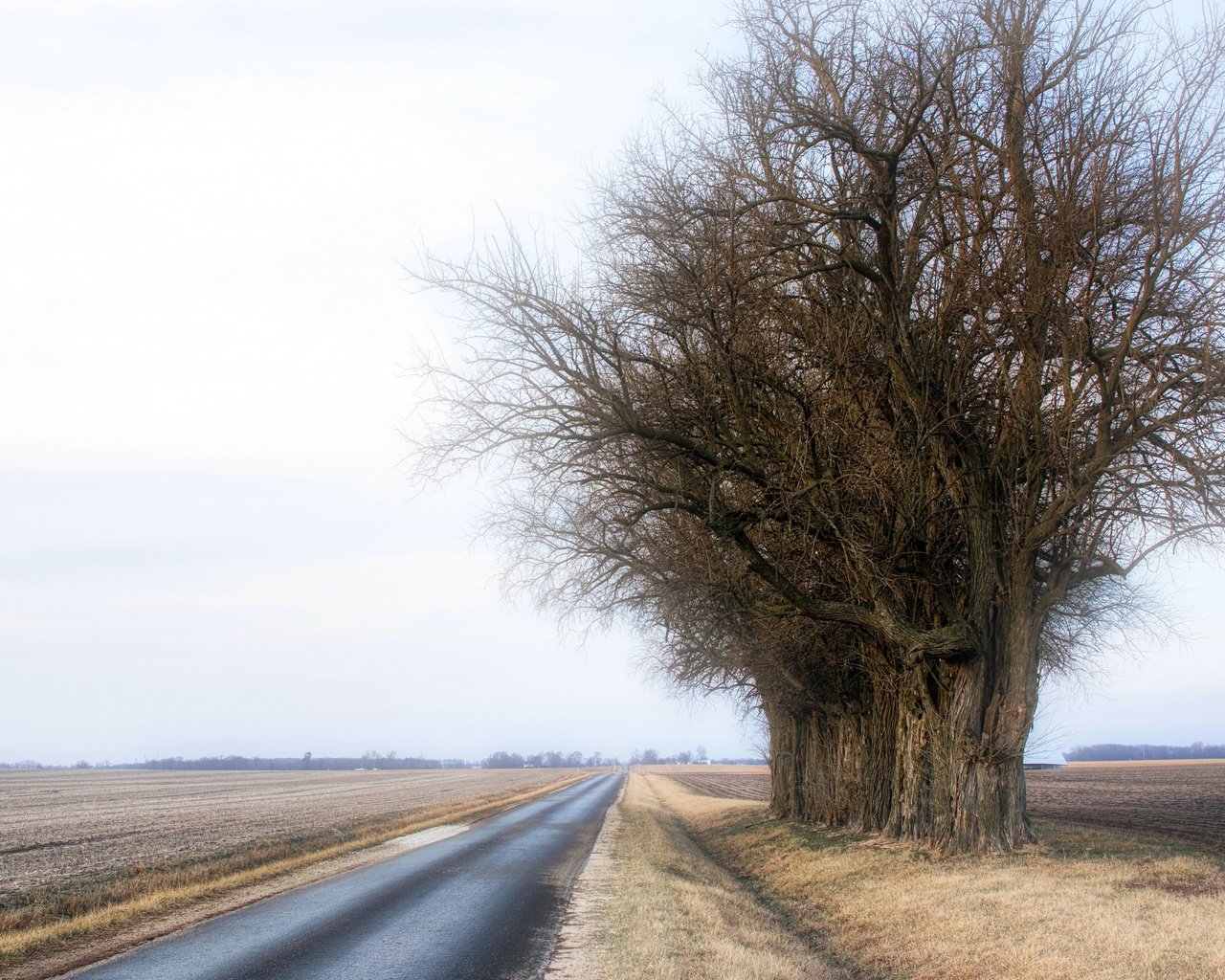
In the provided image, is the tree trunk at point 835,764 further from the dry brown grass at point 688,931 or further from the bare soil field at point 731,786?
the bare soil field at point 731,786

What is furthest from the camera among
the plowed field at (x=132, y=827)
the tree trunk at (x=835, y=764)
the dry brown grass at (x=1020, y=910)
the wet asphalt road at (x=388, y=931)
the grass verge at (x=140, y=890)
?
the plowed field at (x=132, y=827)

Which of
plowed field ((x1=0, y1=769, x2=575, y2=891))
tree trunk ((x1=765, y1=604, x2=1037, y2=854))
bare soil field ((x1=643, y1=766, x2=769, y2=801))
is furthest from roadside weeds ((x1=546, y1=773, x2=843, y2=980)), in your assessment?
bare soil field ((x1=643, y1=766, x2=769, y2=801))

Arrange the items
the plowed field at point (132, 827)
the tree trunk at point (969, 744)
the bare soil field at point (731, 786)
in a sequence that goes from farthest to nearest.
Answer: the bare soil field at point (731, 786) → the plowed field at point (132, 827) → the tree trunk at point (969, 744)

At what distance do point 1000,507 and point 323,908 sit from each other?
11.6 meters

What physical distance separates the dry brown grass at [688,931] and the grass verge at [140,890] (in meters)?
6.08

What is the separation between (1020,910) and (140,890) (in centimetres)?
1305

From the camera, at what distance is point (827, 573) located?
1758 centimetres

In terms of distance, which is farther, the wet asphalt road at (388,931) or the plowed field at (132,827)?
the plowed field at (132,827)

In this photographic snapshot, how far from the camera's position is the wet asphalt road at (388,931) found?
8664 millimetres

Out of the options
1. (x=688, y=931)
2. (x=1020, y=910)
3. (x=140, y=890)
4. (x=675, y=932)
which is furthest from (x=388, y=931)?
(x=1020, y=910)

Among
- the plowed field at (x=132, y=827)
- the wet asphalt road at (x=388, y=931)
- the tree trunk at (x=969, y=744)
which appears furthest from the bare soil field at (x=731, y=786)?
the wet asphalt road at (x=388, y=931)

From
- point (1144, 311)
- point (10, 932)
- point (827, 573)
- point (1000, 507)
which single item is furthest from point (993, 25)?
point (10, 932)

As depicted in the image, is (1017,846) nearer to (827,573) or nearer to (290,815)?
(827,573)

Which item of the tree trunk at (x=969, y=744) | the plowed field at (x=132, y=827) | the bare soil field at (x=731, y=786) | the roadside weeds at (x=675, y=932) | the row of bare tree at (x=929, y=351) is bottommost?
the bare soil field at (x=731, y=786)
